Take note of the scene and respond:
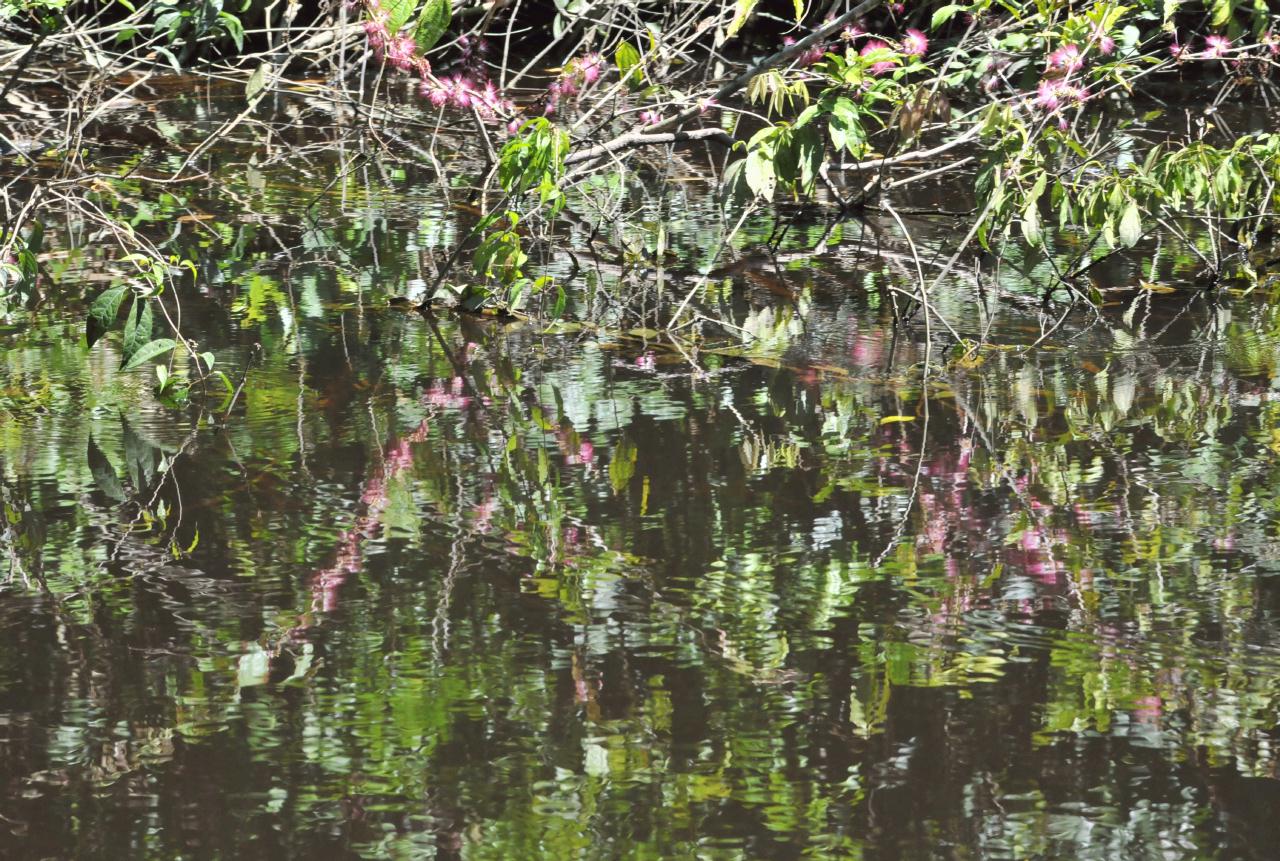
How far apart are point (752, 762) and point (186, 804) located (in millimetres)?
707

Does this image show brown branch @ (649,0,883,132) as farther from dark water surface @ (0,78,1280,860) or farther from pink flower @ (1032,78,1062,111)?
dark water surface @ (0,78,1280,860)

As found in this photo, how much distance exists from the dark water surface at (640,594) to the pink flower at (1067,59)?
0.74 metres

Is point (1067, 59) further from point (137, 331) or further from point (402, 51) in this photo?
point (137, 331)

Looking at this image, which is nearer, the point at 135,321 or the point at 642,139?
the point at 135,321

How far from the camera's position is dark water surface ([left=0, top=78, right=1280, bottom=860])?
2.10 meters

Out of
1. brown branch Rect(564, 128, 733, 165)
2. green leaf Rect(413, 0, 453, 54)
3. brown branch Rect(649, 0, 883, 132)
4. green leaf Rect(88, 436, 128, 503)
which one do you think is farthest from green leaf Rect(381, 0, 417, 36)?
brown branch Rect(564, 128, 733, 165)

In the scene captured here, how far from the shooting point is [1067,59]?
4711 millimetres

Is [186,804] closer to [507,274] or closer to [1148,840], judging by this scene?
[1148,840]

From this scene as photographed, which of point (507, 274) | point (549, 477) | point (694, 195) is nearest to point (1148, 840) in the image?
point (549, 477)

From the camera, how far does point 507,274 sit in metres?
4.46

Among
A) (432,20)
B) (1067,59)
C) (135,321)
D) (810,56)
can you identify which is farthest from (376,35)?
(1067,59)

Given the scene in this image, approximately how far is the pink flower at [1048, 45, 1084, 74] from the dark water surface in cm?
74

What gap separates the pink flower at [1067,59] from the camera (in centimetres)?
468

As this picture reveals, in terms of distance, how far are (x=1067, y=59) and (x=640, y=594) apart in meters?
2.63
